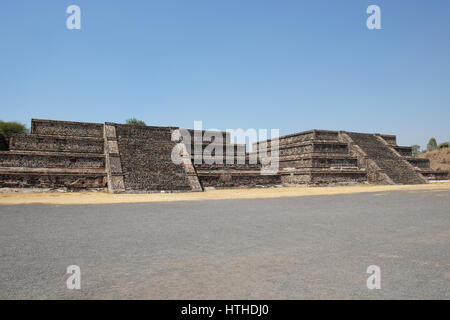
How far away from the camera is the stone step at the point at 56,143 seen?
60.8ft

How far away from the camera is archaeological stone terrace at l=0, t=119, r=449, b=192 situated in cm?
1670

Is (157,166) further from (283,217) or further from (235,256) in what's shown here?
(235,256)

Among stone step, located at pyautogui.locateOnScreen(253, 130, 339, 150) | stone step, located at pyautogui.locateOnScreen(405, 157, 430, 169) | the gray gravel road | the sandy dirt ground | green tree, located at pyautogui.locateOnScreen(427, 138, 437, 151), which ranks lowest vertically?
the sandy dirt ground

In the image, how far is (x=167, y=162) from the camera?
64.6 feet

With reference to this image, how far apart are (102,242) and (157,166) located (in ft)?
46.5

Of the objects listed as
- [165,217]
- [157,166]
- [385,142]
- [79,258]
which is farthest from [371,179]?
[79,258]

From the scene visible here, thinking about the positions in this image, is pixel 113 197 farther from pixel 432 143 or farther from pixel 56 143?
pixel 432 143

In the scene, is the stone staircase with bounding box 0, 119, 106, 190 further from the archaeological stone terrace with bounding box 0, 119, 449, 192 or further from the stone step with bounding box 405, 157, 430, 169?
the stone step with bounding box 405, 157, 430, 169

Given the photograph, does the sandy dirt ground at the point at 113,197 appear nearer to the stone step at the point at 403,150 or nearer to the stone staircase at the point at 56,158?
the stone staircase at the point at 56,158

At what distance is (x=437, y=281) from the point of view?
Result: 3.05 m

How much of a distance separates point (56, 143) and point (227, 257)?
18705mm

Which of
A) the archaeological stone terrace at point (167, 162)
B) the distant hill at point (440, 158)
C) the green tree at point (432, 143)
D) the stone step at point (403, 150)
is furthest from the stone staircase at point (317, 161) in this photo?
the green tree at point (432, 143)

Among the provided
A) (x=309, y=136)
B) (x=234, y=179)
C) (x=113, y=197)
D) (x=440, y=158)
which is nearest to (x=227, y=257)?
(x=113, y=197)

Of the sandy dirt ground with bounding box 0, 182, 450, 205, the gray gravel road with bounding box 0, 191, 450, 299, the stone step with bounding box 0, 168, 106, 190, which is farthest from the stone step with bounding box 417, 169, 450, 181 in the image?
the stone step with bounding box 0, 168, 106, 190
